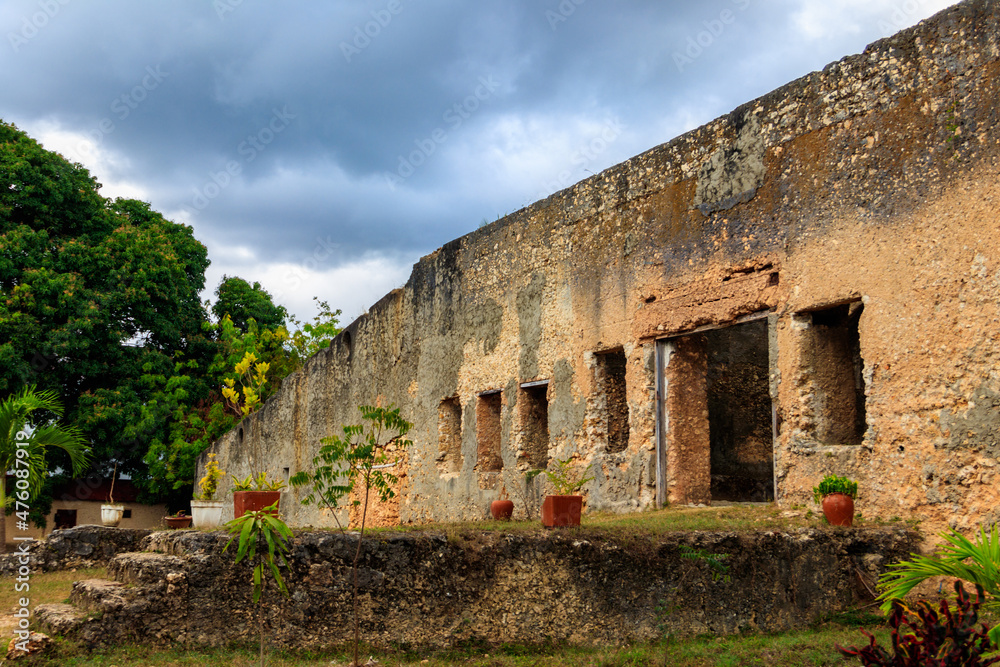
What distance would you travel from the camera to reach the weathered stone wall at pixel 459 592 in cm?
544

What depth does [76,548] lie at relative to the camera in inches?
347

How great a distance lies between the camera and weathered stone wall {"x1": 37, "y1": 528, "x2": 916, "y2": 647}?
544 cm

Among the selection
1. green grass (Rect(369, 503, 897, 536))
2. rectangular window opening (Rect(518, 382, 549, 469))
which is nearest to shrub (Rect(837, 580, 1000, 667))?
green grass (Rect(369, 503, 897, 536))

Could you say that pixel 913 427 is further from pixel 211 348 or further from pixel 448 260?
pixel 211 348

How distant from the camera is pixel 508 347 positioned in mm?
11742

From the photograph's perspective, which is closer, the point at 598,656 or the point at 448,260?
the point at 598,656

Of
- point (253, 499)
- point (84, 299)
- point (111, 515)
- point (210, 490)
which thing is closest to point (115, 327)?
point (84, 299)

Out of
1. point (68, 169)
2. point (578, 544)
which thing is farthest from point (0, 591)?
point (68, 169)

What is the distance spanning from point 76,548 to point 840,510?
297 inches

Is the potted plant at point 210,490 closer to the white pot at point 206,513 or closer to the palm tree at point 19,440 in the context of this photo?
the white pot at point 206,513

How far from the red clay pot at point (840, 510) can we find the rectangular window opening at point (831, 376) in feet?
3.16

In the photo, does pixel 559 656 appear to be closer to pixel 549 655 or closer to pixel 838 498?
pixel 549 655

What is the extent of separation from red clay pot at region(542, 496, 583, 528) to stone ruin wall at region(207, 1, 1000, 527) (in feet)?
8.23

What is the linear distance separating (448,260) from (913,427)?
7785mm
